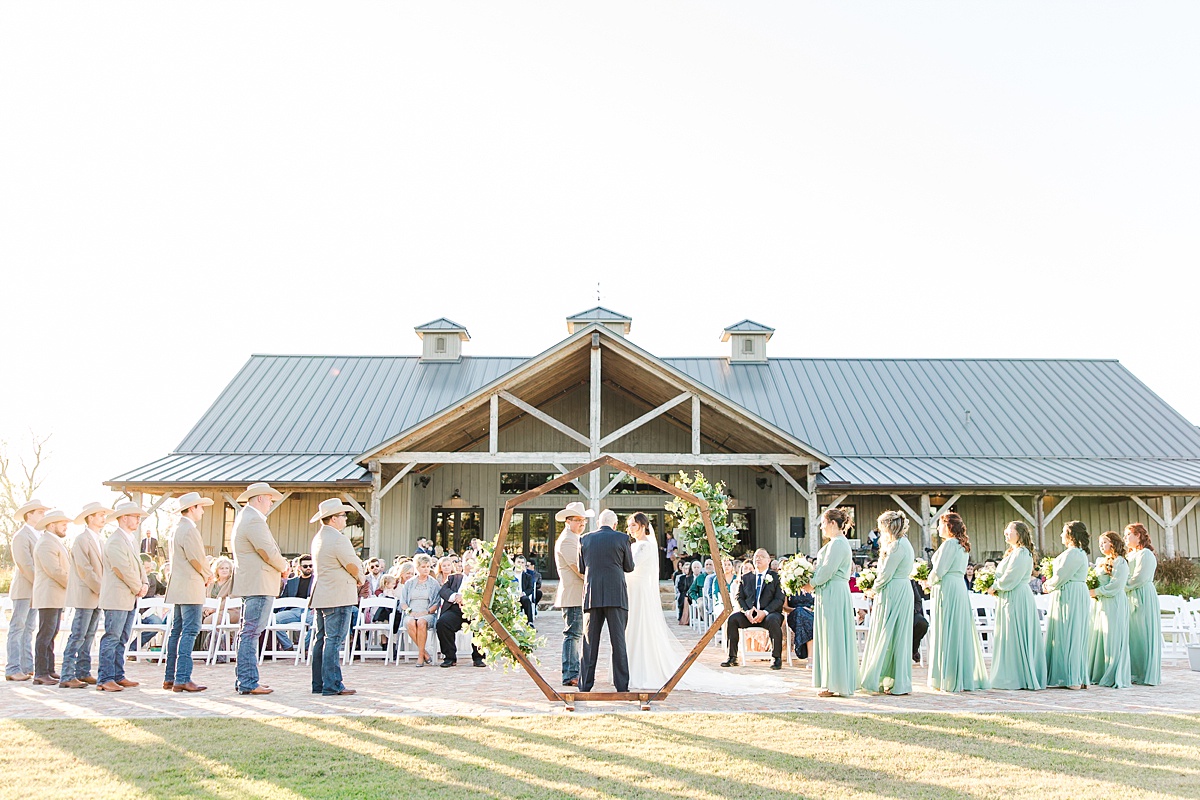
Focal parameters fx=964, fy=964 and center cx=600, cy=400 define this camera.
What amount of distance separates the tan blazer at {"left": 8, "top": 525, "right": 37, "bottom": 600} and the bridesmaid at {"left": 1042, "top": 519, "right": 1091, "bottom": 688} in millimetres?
10512

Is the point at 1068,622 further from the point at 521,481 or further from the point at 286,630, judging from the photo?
the point at 521,481

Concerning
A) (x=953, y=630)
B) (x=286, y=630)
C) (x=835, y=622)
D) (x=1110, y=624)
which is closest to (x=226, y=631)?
(x=286, y=630)

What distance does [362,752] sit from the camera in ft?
21.0

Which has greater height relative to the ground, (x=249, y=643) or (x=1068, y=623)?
(x=1068, y=623)

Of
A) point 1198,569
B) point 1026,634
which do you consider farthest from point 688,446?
point 1026,634

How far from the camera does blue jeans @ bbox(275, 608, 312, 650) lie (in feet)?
39.4

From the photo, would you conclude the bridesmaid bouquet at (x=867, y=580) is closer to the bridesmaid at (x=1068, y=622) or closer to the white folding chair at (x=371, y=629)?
the bridesmaid at (x=1068, y=622)

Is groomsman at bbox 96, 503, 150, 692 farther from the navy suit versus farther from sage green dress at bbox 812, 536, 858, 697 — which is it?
sage green dress at bbox 812, 536, 858, 697

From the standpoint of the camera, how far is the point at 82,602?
9.49 metres

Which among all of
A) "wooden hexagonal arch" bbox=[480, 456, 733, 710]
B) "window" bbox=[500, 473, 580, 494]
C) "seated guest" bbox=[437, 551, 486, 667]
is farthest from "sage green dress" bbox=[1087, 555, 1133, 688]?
"window" bbox=[500, 473, 580, 494]

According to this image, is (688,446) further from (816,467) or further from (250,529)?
(250,529)

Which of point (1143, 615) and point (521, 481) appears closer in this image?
point (1143, 615)

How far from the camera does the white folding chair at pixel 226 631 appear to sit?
1136 cm

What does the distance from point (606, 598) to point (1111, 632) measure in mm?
5435
